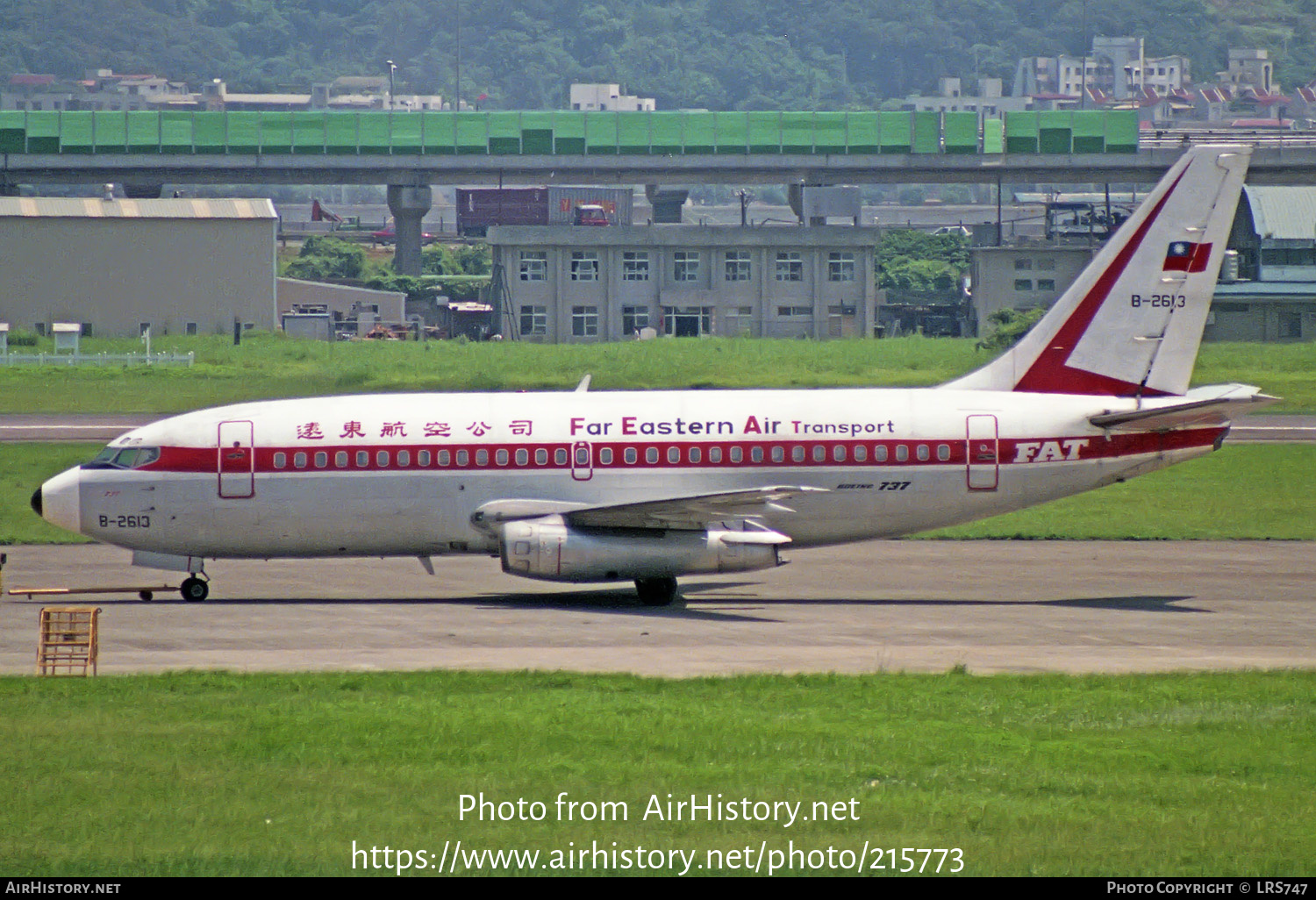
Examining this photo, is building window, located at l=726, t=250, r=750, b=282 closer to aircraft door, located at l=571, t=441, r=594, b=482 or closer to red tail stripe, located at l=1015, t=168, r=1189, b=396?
red tail stripe, located at l=1015, t=168, r=1189, b=396

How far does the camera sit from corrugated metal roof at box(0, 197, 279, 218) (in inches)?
3905

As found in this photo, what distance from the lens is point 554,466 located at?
34.3 m

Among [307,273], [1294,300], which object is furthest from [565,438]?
[307,273]

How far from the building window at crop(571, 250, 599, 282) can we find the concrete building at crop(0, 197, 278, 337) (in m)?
17.9

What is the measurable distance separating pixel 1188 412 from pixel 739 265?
74833 mm

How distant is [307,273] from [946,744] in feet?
475

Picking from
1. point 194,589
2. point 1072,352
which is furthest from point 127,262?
point 1072,352

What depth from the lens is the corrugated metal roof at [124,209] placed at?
99.2 m

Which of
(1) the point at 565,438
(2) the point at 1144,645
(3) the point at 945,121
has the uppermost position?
(3) the point at 945,121

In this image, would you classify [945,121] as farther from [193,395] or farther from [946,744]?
[946,744]

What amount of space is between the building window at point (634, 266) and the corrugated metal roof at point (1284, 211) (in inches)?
1570

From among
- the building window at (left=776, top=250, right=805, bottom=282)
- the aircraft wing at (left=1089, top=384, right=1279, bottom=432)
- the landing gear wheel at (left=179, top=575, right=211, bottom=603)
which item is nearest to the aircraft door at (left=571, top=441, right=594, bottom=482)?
the landing gear wheel at (left=179, top=575, right=211, bottom=603)

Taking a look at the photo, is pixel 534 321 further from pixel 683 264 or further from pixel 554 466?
pixel 554 466

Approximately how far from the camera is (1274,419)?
6956 centimetres
